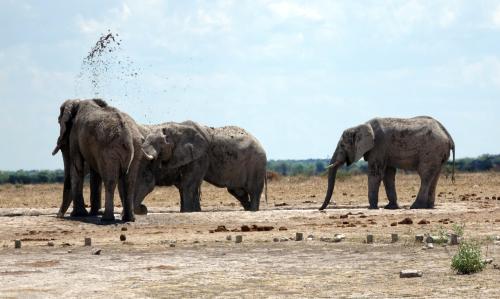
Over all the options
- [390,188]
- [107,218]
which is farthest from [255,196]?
[107,218]

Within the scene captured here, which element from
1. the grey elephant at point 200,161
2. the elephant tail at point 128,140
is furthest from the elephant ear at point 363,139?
the elephant tail at point 128,140

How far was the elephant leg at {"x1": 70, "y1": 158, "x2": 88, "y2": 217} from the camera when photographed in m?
23.5

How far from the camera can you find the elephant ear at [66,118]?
2381 cm

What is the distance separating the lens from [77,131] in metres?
23.3

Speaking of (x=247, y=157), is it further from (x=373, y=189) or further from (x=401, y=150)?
(x=401, y=150)

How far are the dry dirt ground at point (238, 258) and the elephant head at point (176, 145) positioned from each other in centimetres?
395

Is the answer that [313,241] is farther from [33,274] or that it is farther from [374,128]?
[374,128]

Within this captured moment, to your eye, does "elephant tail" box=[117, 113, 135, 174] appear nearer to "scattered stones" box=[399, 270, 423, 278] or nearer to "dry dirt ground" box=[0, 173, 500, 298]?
"dry dirt ground" box=[0, 173, 500, 298]

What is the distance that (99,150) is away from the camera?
2253cm

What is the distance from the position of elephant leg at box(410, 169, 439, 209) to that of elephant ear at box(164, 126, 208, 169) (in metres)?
5.88

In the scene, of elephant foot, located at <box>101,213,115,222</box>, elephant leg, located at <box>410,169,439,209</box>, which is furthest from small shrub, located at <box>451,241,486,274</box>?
elephant leg, located at <box>410,169,439,209</box>

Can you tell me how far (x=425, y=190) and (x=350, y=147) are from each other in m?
2.43

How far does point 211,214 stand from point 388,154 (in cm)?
668

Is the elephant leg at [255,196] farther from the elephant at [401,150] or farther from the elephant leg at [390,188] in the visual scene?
the elephant leg at [390,188]
